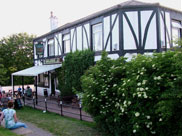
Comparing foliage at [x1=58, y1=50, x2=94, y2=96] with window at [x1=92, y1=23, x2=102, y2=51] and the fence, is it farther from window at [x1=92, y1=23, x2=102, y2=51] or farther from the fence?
the fence

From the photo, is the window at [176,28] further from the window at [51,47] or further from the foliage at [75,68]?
the window at [51,47]

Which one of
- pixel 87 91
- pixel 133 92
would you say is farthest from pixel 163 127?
pixel 87 91

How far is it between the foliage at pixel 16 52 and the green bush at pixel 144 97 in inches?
1059

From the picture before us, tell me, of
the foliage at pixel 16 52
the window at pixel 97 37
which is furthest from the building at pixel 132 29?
the foliage at pixel 16 52

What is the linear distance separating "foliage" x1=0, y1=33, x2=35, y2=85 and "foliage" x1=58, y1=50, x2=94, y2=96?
18.3m

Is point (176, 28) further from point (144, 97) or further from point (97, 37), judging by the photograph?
point (144, 97)

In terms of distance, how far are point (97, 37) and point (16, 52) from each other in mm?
21306

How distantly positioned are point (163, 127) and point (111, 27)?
767cm

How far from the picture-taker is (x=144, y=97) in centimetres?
473

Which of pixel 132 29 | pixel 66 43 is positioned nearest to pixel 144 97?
pixel 132 29

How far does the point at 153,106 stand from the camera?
15.8ft


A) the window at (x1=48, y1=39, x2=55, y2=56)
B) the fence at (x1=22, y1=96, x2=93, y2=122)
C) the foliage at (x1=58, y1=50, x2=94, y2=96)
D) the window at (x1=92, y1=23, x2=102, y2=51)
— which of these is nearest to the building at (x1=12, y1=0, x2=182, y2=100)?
the window at (x1=92, y1=23, x2=102, y2=51)

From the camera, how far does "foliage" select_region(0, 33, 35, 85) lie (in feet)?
101

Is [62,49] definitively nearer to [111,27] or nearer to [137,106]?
[111,27]
